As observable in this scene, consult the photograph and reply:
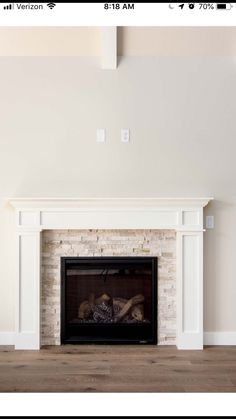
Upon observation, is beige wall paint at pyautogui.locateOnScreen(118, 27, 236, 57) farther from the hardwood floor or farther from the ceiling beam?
the hardwood floor

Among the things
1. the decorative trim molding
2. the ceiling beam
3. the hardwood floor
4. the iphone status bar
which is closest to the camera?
the iphone status bar

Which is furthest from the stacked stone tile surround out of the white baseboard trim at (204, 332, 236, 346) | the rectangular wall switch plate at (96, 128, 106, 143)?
the rectangular wall switch plate at (96, 128, 106, 143)

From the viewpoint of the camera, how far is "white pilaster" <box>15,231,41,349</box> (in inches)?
128

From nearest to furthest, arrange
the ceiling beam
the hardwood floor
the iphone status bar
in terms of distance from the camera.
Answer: the iphone status bar
the hardwood floor
the ceiling beam

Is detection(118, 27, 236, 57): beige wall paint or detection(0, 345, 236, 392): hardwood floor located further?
detection(118, 27, 236, 57): beige wall paint

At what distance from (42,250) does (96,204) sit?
0.61m

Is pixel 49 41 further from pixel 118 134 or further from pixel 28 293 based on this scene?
pixel 28 293

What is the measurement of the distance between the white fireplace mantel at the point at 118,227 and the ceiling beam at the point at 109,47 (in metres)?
1.15

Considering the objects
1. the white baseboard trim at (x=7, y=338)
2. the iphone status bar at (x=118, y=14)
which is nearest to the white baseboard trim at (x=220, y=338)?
the white baseboard trim at (x=7, y=338)

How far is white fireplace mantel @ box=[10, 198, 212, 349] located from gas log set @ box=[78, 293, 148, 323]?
14.5 inches

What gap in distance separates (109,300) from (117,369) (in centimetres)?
72

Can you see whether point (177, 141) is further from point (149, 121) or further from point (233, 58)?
point (233, 58)

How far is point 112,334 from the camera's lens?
3.39 metres

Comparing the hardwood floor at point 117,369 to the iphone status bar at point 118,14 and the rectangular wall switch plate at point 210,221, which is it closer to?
the rectangular wall switch plate at point 210,221
